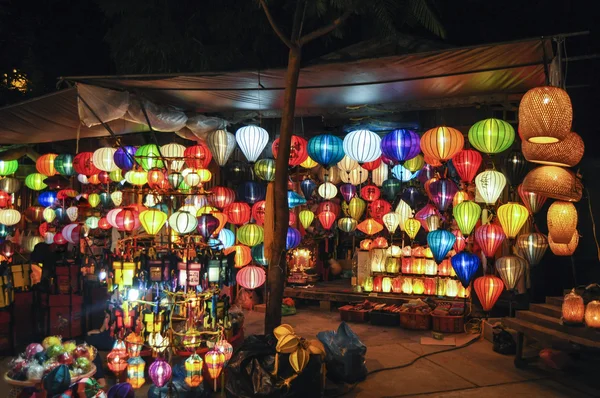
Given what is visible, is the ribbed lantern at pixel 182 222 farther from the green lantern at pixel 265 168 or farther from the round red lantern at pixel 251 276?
the green lantern at pixel 265 168

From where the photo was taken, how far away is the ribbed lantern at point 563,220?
23.3 feet

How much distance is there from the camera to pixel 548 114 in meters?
5.57

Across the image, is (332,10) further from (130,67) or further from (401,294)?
(401,294)

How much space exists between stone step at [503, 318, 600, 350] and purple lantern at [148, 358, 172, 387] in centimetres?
551

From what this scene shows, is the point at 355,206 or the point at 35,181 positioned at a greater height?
the point at 35,181

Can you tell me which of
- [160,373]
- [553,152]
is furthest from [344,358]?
[553,152]

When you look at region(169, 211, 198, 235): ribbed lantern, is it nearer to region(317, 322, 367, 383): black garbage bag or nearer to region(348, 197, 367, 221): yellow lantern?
region(317, 322, 367, 383): black garbage bag

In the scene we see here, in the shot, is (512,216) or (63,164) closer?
(512,216)

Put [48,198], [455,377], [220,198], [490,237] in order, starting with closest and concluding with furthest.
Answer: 1. [455,377]
2. [490,237]
3. [220,198]
4. [48,198]

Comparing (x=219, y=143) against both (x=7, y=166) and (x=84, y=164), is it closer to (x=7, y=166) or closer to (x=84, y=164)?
(x=84, y=164)

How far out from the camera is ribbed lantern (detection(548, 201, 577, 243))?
7.09m

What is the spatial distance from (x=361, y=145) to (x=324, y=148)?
58 centimetres

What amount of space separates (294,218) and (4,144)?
7324 millimetres

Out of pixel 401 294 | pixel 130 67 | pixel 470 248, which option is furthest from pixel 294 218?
pixel 130 67
